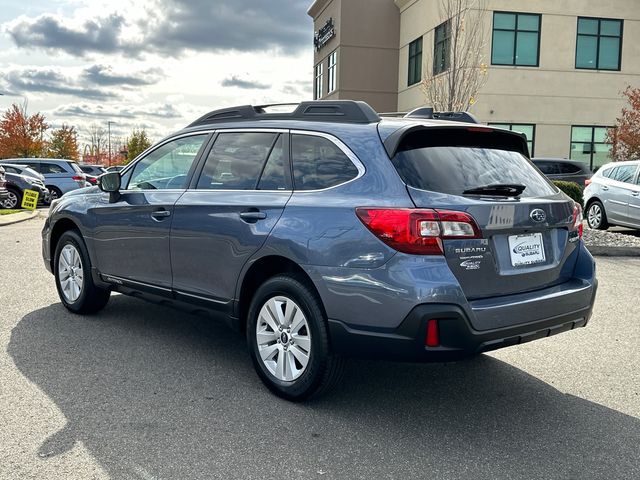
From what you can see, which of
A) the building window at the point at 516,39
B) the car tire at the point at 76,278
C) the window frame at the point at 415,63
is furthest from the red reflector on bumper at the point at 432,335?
the window frame at the point at 415,63

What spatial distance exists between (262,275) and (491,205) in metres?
1.55

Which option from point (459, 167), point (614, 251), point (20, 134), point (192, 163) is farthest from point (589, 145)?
point (20, 134)

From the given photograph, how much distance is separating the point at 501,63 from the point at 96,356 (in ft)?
81.2

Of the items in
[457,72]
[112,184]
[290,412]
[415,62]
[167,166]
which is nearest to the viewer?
[290,412]

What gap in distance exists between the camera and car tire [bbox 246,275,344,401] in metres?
3.71

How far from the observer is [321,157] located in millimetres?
3969

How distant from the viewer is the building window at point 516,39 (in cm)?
2605

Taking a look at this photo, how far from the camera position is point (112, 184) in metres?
5.39

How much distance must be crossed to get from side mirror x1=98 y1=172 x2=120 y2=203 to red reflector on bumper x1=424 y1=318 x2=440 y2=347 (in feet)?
10.6

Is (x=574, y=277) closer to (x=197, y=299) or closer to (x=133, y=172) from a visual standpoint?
(x=197, y=299)

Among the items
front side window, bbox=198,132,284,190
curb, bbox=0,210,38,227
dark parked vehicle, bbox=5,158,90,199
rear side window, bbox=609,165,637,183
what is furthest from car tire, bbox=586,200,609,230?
dark parked vehicle, bbox=5,158,90,199

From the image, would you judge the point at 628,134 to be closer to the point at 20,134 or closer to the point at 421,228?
the point at 421,228

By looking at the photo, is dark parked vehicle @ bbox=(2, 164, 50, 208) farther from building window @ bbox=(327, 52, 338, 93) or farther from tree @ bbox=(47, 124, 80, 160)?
tree @ bbox=(47, 124, 80, 160)

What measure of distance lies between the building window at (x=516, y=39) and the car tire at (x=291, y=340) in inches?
966
